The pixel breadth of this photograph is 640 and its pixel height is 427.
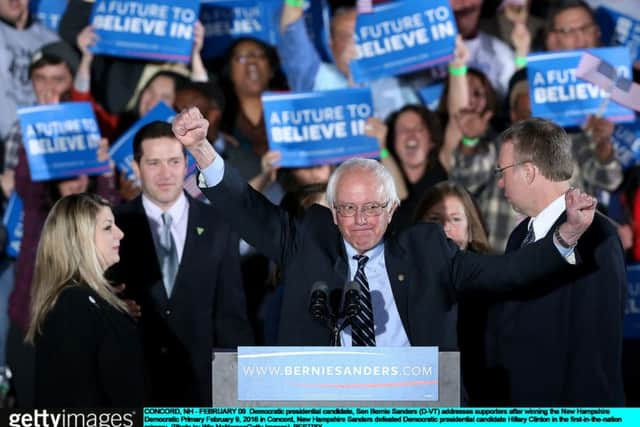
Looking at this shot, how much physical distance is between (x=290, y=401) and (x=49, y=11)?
152 inches

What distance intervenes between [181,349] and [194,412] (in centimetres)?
146

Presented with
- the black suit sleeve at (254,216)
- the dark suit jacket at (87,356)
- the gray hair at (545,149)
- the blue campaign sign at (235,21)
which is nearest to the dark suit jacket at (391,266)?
the black suit sleeve at (254,216)

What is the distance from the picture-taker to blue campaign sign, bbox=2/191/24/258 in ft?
20.7

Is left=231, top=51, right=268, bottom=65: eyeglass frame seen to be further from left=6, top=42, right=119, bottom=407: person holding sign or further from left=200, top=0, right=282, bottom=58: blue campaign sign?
left=6, top=42, right=119, bottom=407: person holding sign

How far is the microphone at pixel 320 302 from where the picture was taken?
11.3ft

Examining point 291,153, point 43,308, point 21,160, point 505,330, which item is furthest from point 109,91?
point 505,330

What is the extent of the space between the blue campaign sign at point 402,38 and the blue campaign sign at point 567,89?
49 cm

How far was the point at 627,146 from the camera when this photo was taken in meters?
6.40

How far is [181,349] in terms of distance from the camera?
5047 mm

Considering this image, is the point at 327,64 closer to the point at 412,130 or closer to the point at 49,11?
the point at 412,130

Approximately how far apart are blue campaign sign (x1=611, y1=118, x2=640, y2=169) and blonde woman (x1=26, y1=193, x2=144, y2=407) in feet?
9.97

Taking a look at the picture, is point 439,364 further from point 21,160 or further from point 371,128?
point 21,160

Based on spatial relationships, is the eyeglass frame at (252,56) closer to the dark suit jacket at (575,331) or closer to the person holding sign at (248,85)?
the person holding sign at (248,85)

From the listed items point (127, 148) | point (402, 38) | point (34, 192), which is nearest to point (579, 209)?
point (402, 38)
